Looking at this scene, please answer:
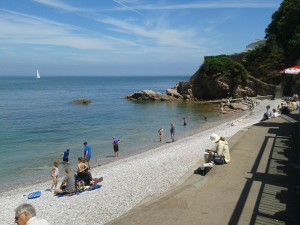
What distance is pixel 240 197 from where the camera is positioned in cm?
944

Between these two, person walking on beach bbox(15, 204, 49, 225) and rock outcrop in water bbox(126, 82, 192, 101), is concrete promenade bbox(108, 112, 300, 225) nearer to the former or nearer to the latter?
person walking on beach bbox(15, 204, 49, 225)

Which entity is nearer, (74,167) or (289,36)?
(74,167)

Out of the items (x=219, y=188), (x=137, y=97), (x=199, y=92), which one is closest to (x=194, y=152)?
(x=219, y=188)

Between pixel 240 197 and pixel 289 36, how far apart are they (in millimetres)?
54000

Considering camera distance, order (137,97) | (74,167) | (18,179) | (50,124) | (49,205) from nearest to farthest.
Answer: (49,205)
(18,179)
(74,167)
(50,124)
(137,97)

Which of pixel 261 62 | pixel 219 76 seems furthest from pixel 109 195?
pixel 261 62

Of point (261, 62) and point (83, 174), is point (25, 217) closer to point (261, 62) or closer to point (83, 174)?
point (83, 174)

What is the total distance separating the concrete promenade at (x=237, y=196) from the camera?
8.12 m

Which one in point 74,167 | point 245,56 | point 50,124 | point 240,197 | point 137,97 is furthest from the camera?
point 137,97

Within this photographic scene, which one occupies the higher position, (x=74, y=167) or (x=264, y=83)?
(x=264, y=83)

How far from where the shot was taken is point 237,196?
9555 millimetres

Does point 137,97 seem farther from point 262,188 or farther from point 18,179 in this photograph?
point 262,188

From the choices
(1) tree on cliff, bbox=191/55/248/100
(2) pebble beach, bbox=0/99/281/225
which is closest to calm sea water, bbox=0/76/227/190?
(2) pebble beach, bbox=0/99/281/225

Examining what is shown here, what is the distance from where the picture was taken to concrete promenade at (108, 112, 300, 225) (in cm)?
812
